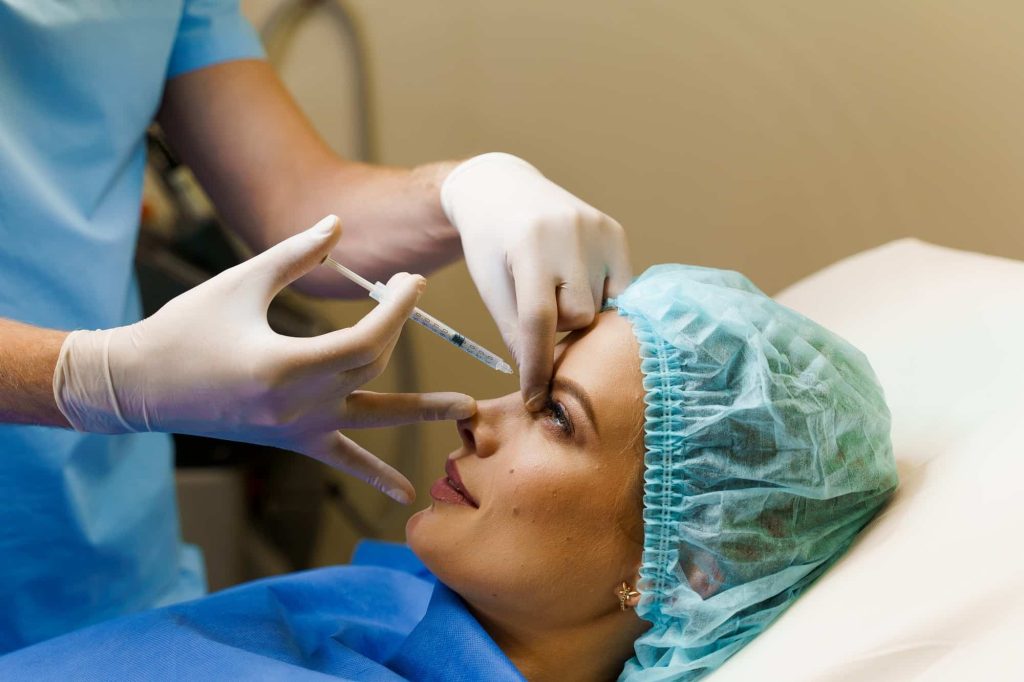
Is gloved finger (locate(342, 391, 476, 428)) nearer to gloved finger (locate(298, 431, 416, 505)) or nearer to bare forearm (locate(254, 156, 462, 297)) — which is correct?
gloved finger (locate(298, 431, 416, 505))

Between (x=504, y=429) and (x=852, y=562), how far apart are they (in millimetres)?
433

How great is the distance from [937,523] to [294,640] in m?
0.81

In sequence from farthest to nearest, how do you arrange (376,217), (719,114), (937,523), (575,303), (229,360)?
(719,114) < (376,217) < (575,303) < (937,523) < (229,360)

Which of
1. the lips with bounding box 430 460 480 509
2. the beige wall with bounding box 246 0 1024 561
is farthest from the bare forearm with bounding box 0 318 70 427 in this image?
the beige wall with bounding box 246 0 1024 561

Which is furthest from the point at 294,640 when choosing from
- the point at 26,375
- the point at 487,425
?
the point at 26,375

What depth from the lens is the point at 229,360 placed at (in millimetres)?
950

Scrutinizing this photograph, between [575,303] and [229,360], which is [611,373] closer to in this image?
[575,303]

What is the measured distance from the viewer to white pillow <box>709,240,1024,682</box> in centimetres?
94

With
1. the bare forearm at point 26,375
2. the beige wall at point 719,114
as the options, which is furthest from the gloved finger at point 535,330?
the beige wall at point 719,114

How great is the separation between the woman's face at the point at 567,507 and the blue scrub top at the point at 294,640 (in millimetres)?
79

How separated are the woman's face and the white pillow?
19 cm

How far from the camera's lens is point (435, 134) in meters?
2.26

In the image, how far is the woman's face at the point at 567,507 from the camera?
42.8 inches

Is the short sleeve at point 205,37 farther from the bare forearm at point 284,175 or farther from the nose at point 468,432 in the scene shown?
the nose at point 468,432
